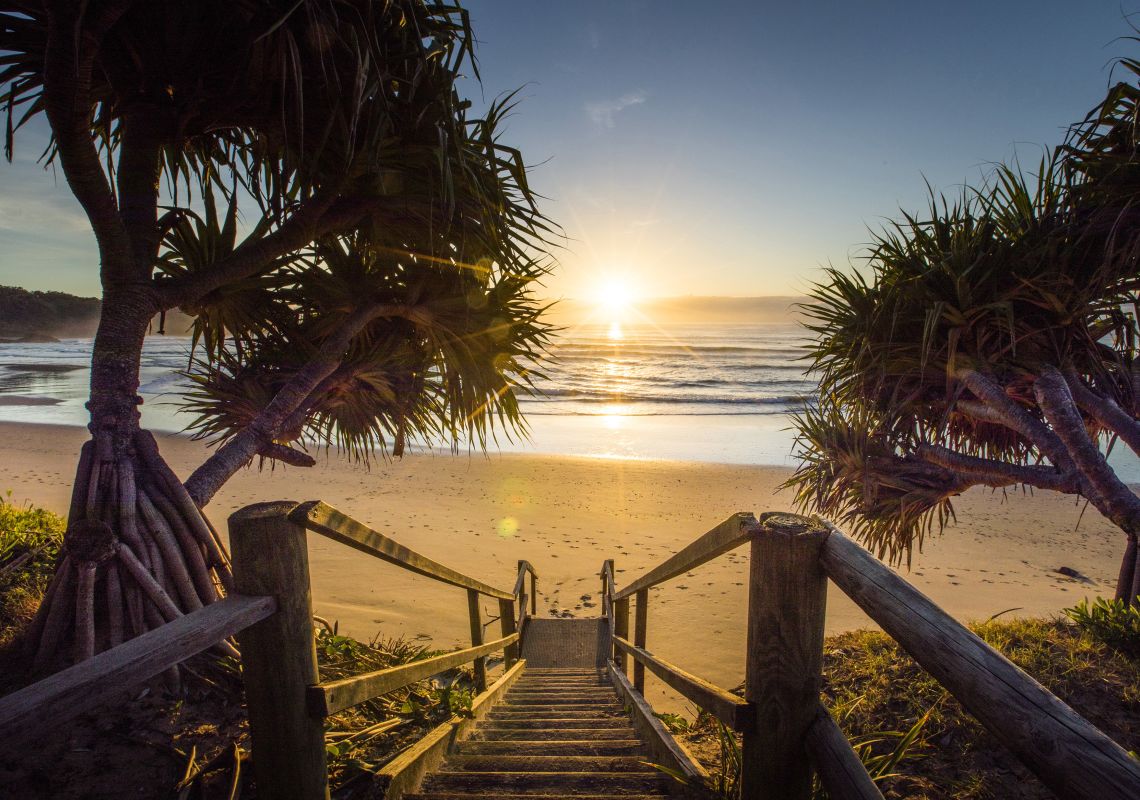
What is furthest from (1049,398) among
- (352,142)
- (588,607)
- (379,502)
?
(379,502)

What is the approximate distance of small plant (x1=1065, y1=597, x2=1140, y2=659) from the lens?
398 cm

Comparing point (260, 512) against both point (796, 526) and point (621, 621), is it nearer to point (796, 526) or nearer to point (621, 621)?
point (796, 526)

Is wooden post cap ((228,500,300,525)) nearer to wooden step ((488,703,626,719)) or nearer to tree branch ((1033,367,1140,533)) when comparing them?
wooden step ((488,703,626,719))

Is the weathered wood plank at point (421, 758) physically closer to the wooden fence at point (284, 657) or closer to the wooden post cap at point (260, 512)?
the wooden fence at point (284, 657)

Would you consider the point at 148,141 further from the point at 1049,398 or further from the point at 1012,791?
the point at 1049,398

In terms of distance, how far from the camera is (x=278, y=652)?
1541 millimetres

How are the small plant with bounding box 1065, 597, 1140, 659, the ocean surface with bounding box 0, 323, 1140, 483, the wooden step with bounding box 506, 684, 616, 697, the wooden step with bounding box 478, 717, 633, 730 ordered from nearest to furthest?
the wooden step with bounding box 478, 717, 633, 730
the small plant with bounding box 1065, 597, 1140, 659
the wooden step with bounding box 506, 684, 616, 697
the ocean surface with bounding box 0, 323, 1140, 483

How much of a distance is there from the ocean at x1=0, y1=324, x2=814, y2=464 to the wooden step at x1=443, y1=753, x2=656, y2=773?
12.2 feet

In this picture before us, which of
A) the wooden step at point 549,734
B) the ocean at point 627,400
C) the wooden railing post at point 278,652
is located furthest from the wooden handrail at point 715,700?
A: the ocean at point 627,400

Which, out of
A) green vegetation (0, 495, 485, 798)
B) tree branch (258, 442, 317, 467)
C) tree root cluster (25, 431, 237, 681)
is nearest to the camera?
green vegetation (0, 495, 485, 798)

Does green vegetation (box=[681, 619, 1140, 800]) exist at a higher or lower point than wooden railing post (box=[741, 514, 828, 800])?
lower

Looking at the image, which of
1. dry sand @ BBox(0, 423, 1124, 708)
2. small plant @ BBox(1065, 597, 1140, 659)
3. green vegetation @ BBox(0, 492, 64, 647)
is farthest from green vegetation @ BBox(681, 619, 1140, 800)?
green vegetation @ BBox(0, 492, 64, 647)

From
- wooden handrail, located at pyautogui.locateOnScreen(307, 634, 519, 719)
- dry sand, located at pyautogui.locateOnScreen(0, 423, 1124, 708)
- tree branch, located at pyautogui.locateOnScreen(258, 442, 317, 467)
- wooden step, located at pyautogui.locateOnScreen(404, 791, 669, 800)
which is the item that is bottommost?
dry sand, located at pyautogui.locateOnScreen(0, 423, 1124, 708)

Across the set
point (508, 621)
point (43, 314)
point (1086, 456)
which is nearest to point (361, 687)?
point (508, 621)
